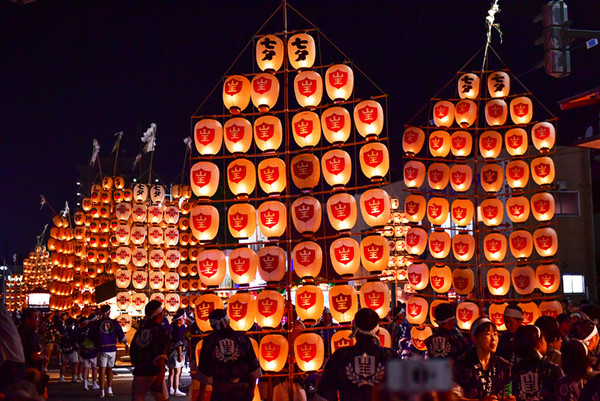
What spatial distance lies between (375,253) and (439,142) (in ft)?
19.0

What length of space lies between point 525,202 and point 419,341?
13.8ft

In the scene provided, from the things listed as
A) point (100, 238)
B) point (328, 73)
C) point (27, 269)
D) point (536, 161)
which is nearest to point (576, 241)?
point (536, 161)

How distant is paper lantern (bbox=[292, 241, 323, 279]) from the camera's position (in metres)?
11.5

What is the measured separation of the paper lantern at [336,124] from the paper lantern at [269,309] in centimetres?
304

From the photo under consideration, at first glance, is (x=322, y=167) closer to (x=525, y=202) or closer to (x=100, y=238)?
(x=525, y=202)

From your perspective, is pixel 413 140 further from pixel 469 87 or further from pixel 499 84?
pixel 499 84

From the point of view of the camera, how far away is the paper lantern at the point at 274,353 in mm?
11203

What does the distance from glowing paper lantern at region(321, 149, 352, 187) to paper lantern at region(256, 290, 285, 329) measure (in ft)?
7.55

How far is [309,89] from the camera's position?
1226 centimetres

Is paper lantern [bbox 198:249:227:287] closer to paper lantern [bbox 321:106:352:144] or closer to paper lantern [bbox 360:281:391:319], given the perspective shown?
paper lantern [bbox 360:281:391:319]

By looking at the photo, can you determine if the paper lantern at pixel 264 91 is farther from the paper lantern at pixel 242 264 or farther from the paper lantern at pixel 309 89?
the paper lantern at pixel 242 264

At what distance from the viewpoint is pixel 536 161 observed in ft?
52.7

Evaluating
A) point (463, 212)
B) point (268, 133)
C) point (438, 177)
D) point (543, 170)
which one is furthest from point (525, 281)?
point (268, 133)

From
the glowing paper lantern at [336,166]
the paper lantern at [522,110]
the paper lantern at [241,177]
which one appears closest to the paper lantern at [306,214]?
the glowing paper lantern at [336,166]
